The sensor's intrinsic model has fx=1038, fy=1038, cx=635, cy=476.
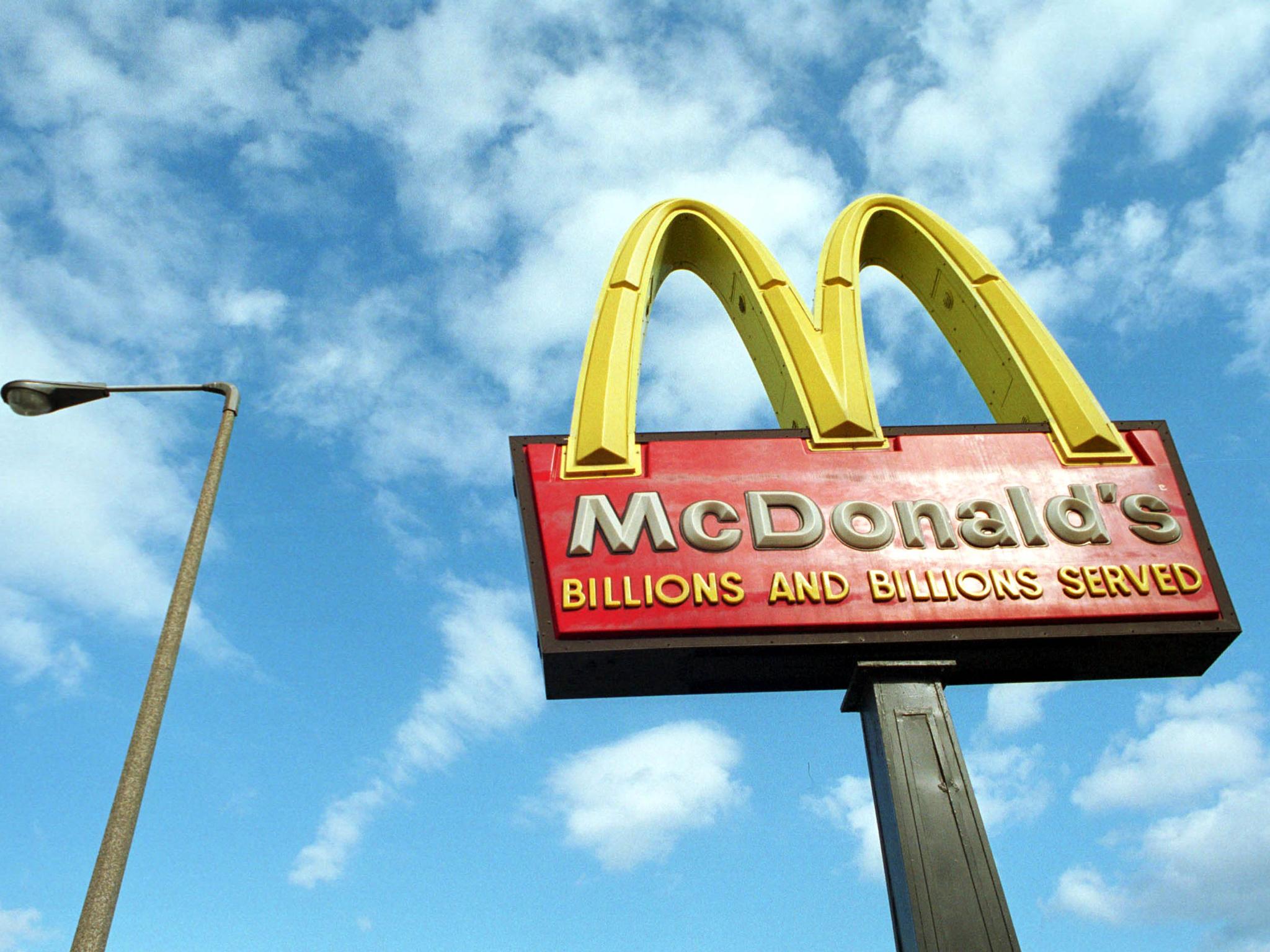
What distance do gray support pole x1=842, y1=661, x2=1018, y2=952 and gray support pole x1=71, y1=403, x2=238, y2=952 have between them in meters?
4.45

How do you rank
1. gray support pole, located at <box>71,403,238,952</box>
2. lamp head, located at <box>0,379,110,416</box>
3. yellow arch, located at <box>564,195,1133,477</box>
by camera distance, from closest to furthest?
gray support pole, located at <box>71,403,238,952</box>, lamp head, located at <box>0,379,110,416</box>, yellow arch, located at <box>564,195,1133,477</box>

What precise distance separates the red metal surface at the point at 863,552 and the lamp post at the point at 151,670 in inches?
104

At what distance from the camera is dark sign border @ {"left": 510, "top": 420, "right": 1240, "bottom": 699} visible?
7.49 meters

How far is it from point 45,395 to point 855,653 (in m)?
5.64

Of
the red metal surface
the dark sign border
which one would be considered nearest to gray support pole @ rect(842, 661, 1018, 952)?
the dark sign border

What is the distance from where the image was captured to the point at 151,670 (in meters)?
5.18

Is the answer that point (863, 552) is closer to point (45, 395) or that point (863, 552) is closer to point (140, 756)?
point (140, 756)

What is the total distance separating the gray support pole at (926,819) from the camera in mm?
6320

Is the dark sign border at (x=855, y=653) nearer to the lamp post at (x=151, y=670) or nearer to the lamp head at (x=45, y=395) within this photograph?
the lamp post at (x=151, y=670)

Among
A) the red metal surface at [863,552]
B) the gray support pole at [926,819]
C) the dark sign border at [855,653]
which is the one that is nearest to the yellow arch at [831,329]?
the red metal surface at [863,552]

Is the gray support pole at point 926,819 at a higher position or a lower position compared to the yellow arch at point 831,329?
lower

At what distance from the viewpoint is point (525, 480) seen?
843 cm

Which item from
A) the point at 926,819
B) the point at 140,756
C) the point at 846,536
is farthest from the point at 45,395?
the point at 926,819

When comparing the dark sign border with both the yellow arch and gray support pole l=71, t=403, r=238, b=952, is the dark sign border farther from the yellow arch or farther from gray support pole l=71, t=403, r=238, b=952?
gray support pole l=71, t=403, r=238, b=952
